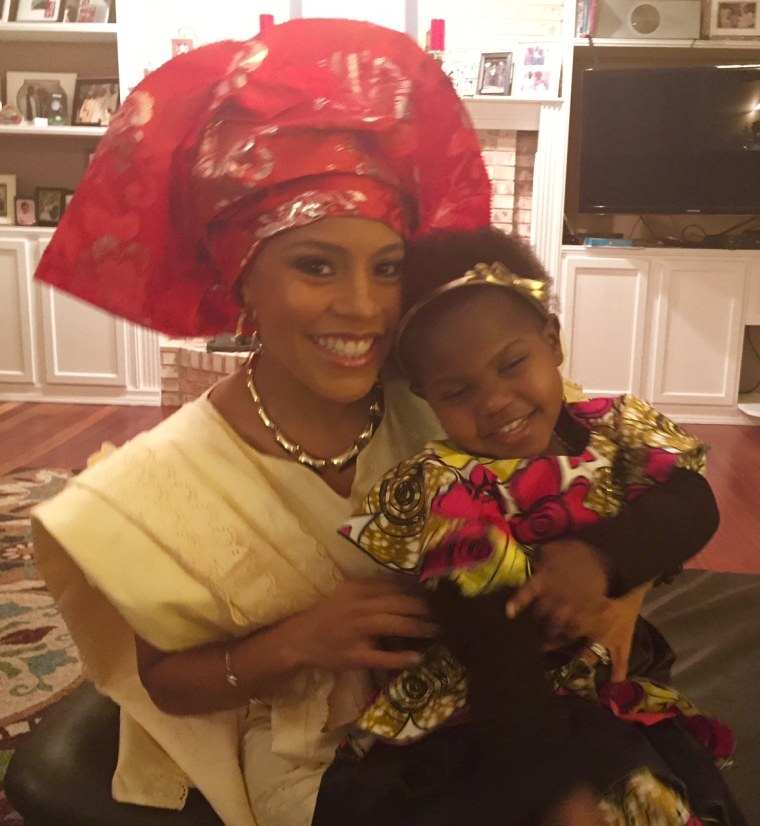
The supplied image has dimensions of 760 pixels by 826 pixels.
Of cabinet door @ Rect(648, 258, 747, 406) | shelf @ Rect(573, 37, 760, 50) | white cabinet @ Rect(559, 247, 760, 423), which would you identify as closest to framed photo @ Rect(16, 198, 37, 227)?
white cabinet @ Rect(559, 247, 760, 423)

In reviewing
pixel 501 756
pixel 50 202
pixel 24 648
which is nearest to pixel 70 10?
pixel 50 202

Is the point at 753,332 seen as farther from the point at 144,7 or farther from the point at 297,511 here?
the point at 297,511

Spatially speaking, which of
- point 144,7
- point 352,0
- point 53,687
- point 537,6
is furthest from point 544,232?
point 53,687

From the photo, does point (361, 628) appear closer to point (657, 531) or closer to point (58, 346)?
point (657, 531)

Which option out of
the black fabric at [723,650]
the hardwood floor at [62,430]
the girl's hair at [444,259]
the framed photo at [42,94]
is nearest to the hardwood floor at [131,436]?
the hardwood floor at [62,430]

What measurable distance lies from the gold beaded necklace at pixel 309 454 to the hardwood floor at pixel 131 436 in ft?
5.86

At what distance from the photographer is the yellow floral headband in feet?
2.78

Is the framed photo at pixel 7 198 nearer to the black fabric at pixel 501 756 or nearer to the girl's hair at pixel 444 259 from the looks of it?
the girl's hair at pixel 444 259

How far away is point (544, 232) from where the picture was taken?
13.3ft

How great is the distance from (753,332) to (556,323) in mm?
3943

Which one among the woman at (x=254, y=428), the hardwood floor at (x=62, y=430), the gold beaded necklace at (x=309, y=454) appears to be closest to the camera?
the woman at (x=254, y=428)

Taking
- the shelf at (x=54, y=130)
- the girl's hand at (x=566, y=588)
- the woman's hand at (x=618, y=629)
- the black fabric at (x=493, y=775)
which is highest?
the shelf at (x=54, y=130)

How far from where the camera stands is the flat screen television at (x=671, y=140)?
3.85 m

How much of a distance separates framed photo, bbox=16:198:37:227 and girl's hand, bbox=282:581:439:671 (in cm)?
407
